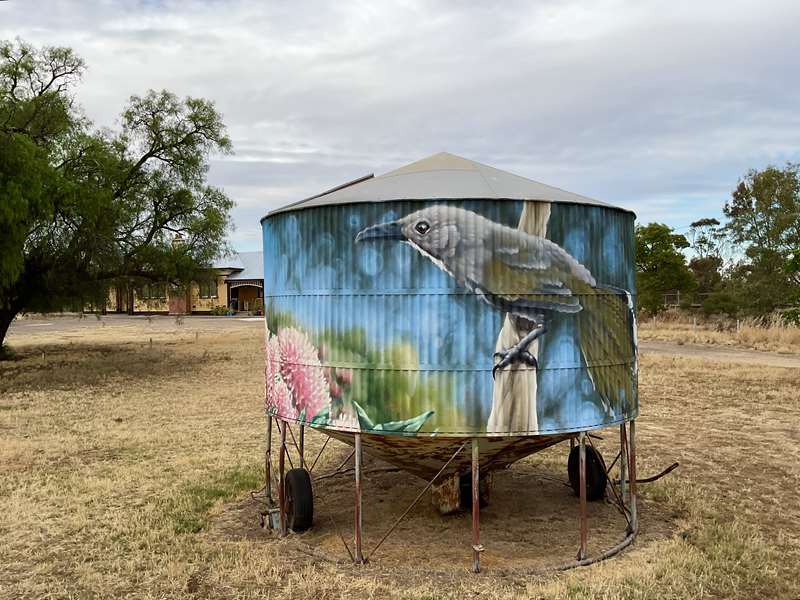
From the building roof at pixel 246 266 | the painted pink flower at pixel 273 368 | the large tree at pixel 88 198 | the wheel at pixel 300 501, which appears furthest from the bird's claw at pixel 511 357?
the building roof at pixel 246 266

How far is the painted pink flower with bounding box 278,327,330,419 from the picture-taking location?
9047mm

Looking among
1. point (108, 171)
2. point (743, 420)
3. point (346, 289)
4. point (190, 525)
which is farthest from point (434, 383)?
point (108, 171)

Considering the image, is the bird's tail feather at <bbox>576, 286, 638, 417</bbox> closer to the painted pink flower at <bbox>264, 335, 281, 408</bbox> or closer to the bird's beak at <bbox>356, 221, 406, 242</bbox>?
the bird's beak at <bbox>356, 221, 406, 242</bbox>

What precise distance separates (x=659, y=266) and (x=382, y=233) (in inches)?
2008

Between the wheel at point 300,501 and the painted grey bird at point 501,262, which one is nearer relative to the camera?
the painted grey bird at point 501,262

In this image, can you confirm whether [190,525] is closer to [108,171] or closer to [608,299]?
[608,299]

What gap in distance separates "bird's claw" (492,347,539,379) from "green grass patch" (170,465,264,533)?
5414mm

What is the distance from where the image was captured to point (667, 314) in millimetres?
55625

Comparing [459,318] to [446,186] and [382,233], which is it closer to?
[382,233]

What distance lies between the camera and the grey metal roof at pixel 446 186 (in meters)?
8.59

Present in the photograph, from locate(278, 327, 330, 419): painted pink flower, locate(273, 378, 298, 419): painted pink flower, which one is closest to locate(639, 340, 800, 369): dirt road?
locate(273, 378, 298, 419): painted pink flower

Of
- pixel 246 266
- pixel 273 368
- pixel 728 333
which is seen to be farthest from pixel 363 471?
pixel 246 266

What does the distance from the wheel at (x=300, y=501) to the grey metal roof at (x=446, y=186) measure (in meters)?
3.93

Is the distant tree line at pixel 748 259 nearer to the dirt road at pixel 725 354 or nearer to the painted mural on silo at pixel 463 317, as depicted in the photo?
the dirt road at pixel 725 354
